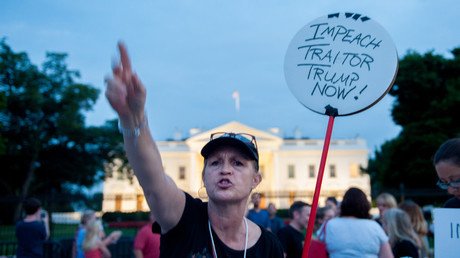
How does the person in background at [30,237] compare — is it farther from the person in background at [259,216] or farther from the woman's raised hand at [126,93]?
the woman's raised hand at [126,93]

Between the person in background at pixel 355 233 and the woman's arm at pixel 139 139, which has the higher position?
the woman's arm at pixel 139 139

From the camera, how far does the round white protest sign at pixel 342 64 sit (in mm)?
2512

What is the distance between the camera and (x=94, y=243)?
21.7 feet

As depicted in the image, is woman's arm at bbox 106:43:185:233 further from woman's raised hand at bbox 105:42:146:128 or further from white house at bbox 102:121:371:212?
white house at bbox 102:121:371:212

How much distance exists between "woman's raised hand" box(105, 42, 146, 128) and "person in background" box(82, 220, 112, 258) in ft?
17.2

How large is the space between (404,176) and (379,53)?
33698 mm

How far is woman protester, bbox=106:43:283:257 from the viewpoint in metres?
1.79

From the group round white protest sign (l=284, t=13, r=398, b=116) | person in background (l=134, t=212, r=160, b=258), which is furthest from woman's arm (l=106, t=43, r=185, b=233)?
person in background (l=134, t=212, r=160, b=258)

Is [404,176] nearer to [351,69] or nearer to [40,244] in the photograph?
[40,244]

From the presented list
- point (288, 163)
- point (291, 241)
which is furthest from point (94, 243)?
point (288, 163)

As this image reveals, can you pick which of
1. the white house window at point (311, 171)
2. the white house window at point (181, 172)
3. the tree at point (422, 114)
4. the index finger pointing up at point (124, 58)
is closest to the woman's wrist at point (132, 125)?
the index finger pointing up at point (124, 58)

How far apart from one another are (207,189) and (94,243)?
4.89 metres

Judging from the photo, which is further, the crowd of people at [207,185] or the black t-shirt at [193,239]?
the black t-shirt at [193,239]

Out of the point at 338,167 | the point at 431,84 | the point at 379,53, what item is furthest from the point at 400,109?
the point at 338,167
